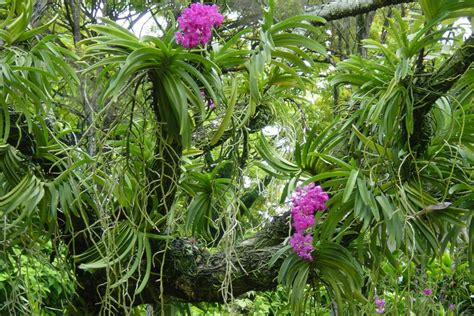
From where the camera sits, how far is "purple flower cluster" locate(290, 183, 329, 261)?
1485 mm

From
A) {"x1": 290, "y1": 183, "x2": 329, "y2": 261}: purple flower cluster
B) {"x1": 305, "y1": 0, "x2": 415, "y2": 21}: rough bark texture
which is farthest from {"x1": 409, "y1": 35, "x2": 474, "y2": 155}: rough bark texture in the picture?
{"x1": 305, "y1": 0, "x2": 415, "y2": 21}: rough bark texture

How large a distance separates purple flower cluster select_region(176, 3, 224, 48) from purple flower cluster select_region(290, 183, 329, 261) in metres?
0.44

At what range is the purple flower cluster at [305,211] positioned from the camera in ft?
4.87

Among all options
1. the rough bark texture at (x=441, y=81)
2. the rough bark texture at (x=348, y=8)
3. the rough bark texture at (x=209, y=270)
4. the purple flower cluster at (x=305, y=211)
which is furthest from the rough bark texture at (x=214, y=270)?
the rough bark texture at (x=348, y=8)

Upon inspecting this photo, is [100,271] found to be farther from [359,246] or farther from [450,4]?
[450,4]

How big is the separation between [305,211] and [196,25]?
522 millimetres

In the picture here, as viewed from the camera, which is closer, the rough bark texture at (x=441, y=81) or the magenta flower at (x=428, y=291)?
the rough bark texture at (x=441, y=81)

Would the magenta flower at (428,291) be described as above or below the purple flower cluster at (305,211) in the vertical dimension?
below

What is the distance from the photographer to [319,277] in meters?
1.61

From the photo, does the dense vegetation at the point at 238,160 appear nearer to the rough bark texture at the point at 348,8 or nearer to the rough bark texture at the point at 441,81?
the rough bark texture at the point at 441,81

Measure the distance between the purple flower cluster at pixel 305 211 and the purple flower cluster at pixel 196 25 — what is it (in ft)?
1.46

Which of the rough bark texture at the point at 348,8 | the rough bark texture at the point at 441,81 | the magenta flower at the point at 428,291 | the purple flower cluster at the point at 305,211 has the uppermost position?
the rough bark texture at the point at 348,8

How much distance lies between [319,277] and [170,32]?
0.74 meters

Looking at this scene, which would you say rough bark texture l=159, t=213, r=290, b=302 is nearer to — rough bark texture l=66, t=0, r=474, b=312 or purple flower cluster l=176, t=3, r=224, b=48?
rough bark texture l=66, t=0, r=474, b=312
